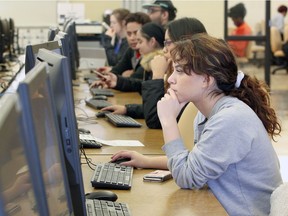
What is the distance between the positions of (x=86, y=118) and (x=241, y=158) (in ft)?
5.82

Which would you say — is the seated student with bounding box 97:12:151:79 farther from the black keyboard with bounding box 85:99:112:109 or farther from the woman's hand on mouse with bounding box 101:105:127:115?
the woman's hand on mouse with bounding box 101:105:127:115

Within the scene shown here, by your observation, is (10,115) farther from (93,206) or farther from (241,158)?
(241,158)

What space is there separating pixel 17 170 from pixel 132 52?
4.82 m

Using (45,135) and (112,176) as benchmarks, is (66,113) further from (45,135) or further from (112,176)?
(112,176)

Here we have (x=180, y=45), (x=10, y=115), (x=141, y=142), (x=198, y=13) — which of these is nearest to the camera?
(x=10, y=115)

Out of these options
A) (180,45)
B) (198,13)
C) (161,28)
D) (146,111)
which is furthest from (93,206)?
(198,13)

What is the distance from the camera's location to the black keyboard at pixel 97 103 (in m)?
3.89

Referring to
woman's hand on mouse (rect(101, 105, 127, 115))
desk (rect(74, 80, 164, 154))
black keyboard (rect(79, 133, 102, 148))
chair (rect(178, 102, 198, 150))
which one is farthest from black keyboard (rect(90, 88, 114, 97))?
chair (rect(178, 102, 198, 150))

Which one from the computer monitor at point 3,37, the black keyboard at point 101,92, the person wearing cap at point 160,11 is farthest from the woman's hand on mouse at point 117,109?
the computer monitor at point 3,37

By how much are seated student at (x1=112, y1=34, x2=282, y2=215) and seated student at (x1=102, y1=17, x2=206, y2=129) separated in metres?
0.85

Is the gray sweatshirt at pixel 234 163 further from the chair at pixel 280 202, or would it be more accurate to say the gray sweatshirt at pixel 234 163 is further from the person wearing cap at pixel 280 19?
the person wearing cap at pixel 280 19

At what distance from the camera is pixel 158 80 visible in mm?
3260

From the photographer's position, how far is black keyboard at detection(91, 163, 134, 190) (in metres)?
2.04

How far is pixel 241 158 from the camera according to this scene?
1.85 metres
